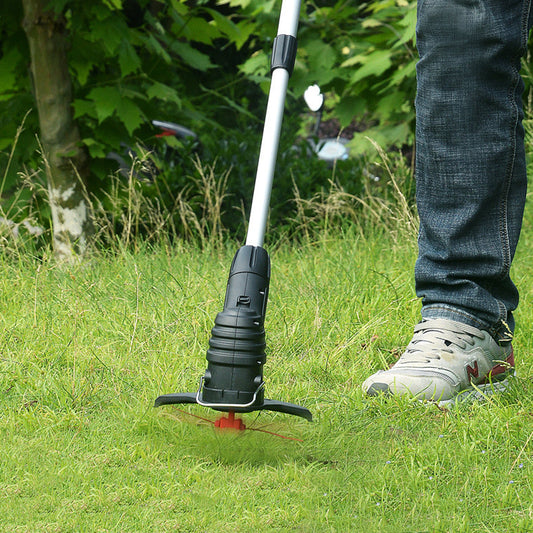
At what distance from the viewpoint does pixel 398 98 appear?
459 centimetres

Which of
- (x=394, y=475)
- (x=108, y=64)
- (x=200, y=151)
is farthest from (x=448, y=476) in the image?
(x=200, y=151)

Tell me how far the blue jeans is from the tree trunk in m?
2.26

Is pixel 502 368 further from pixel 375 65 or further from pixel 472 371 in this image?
pixel 375 65

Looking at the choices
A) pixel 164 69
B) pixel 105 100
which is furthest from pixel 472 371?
pixel 164 69

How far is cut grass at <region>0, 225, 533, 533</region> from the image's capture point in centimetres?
136

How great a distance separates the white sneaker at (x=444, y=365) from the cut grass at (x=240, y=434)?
57 mm

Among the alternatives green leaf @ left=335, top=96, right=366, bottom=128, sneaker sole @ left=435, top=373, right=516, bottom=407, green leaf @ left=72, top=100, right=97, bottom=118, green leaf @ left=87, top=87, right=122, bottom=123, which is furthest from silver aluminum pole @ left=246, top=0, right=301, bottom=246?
green leaf @ left=335, top=96, right=366, bottom=128

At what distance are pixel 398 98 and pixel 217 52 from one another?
18.7 ft

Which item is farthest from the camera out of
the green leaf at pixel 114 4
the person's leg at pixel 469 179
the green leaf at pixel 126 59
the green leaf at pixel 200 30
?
the green leaf at pixel 200 30

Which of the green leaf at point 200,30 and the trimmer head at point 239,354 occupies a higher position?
the green leaf at point 200,30

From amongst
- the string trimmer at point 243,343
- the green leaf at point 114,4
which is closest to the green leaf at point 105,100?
the green leaf at point 114,4

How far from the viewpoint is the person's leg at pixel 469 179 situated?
1.96 metres

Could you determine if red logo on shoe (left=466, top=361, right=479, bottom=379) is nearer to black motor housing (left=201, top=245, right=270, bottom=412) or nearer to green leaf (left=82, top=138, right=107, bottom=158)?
black motor housing (left=201, top=245, right=270, bottom=412)

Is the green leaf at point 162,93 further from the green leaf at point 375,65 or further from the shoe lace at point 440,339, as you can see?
the shoe lace at point 440,339
